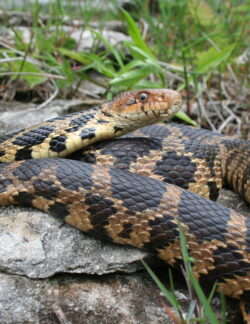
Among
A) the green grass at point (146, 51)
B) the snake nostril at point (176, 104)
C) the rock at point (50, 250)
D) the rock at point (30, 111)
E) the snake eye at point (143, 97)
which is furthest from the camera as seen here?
the green grass at point (146, 51)

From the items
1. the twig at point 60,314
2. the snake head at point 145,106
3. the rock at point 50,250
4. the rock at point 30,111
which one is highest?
the snake head at point 145,106

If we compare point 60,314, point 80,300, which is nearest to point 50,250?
point 80,300

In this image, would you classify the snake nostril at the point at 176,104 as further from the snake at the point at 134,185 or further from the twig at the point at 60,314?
the twig at the point at 60,314

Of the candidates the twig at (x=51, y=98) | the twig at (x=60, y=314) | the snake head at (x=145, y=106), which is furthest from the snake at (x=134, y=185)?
the twig at (x=51, y=98)

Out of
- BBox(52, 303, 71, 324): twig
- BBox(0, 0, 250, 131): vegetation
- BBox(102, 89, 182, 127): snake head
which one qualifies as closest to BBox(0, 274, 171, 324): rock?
BBox(52, 303, 71, 324): twig

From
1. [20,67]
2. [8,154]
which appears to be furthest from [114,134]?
[20,67]

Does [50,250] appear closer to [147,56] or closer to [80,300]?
[80,300]

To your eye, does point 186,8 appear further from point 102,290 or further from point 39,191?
point 102,290
